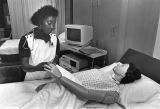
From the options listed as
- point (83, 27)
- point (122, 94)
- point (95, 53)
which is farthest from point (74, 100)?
point (83, 27)

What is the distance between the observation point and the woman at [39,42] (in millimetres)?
1576

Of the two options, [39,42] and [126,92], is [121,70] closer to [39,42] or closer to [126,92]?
[126,92]

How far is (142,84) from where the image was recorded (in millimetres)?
1493

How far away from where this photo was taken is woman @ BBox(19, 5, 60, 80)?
1.58 metres

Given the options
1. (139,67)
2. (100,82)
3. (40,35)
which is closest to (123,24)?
(139,67)

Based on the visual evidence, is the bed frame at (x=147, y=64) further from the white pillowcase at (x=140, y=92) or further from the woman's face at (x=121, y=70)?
the woman's face at (x=121, y=70)

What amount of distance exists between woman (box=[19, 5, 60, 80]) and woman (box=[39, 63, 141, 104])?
36 cm

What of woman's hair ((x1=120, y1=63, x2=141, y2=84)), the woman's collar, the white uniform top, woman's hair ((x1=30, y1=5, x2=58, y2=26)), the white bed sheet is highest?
woman's hair ((x1=30, y1=5, x2=58, y2=26))

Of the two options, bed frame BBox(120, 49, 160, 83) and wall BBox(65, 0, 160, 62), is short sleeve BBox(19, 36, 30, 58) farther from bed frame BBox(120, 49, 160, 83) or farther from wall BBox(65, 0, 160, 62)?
wall BBox(65, 0, 160, 62)

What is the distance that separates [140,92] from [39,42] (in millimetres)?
1147

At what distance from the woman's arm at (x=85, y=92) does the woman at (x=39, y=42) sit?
0.95 feet

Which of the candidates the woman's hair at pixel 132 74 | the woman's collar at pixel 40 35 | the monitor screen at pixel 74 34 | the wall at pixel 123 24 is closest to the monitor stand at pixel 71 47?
the monitor screen at pixel 74 34

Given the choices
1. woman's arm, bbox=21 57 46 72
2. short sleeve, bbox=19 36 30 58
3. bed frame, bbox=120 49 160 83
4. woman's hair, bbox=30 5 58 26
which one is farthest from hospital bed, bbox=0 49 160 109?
woman's hair, bbox=30 5 58 26

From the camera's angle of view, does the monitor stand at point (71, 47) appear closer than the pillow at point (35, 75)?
No
